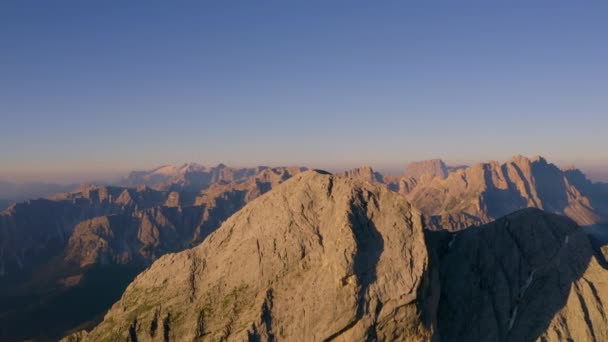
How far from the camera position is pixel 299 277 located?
42.8 m

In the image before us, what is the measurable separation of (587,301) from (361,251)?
3222cm

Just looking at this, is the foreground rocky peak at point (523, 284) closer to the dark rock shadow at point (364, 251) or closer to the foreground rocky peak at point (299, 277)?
the foreground rocky peak at point (299, 277)

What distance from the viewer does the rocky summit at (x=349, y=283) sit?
4031cm

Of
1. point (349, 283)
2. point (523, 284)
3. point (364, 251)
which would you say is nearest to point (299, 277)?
point (349, 283)

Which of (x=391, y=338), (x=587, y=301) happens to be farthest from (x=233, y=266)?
(x=587, y=301)

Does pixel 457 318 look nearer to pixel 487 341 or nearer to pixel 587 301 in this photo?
pixel 487 341

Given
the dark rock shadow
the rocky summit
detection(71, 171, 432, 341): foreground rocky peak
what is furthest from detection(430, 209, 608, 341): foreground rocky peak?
the dark rock shadow

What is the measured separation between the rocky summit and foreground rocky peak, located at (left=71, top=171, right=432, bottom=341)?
0.13 meters

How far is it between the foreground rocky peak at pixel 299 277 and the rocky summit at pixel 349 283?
0.13m

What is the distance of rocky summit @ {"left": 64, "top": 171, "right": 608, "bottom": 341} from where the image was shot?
132 feet

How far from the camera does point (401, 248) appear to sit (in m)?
42.5

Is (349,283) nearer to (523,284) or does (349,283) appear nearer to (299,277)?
(299,277)

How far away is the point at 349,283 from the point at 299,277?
19.2 ft

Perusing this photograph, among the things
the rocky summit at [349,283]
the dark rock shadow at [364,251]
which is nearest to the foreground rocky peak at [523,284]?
the rocky summit at [349,283]
